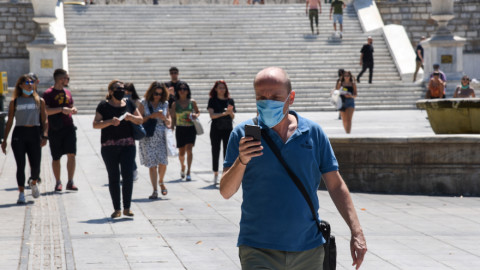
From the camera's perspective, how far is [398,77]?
1137 inches

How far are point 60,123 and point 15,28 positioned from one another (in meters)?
23.4

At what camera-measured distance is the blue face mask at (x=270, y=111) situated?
3.77 metres

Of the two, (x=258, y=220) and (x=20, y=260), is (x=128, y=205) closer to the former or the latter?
(x=20, y=260)

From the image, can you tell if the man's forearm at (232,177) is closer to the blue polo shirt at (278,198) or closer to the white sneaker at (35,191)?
the blue polo shirt at (278,198)

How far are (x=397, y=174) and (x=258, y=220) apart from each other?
25.3 feet

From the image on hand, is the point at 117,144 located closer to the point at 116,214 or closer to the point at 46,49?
the point at 116,214

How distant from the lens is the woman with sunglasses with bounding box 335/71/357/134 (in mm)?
17467

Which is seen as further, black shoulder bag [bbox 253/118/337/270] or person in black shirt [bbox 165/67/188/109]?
person in black shirt [bbox 165/67/188/109]

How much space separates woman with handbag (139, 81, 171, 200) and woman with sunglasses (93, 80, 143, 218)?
1.45 m

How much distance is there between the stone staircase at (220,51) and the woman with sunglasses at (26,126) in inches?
537

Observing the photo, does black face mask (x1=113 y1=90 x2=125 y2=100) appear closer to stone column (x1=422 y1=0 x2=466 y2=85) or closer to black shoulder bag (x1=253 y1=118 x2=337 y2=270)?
black shoulder bag (x1=253 y1=118 x2=337 y2=270)

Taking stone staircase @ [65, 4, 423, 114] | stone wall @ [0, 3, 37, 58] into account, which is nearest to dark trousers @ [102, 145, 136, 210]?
stone staircase @ [65, 4, 423, 114]

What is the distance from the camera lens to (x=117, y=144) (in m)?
9.44

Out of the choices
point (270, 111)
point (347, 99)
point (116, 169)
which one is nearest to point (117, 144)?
point (116, 169)
